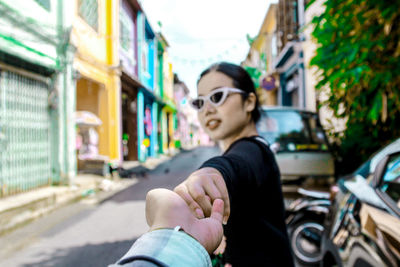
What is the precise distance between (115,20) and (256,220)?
83 cm

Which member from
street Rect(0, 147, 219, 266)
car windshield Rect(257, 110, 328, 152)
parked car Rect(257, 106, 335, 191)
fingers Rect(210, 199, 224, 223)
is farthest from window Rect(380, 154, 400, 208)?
car windshield Rect(257, 110, 328, 152)

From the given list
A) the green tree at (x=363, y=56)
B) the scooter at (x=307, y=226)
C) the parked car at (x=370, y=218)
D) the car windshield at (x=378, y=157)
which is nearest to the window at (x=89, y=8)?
the parked car at (x=370, y=218)

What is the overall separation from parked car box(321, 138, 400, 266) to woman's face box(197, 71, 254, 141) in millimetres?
952

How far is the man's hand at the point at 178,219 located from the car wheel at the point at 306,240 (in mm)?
3261

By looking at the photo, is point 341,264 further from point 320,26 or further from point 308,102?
point 308,102

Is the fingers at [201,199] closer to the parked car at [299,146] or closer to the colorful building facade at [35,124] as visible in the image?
the parked car at [299,146]

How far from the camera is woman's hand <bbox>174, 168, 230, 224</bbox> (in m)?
0.50

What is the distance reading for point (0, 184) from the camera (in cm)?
572

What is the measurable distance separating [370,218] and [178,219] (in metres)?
1.58

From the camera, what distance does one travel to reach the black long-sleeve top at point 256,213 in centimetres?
89

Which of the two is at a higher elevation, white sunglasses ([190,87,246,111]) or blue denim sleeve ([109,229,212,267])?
white sunglasses ([190,87,246,111])

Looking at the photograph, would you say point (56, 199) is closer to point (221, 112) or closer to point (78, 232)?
point (78, 232)

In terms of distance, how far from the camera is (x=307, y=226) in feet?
11.1

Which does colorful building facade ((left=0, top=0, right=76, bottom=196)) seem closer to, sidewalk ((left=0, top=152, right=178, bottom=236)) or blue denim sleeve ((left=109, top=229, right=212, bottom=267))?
sidewalk ((left=0, top=152, right=178, bottom=236))
